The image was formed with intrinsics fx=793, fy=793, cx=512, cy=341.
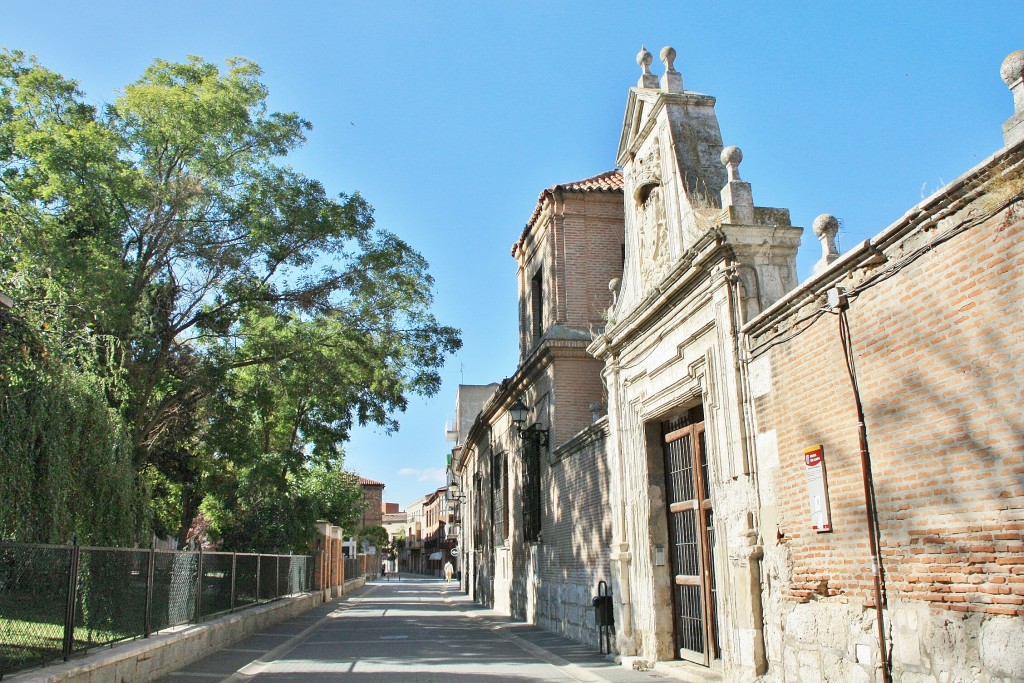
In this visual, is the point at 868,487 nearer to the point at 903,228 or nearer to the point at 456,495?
the point at 903,228

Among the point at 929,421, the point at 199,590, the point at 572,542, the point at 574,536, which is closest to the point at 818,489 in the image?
the point at 929,421

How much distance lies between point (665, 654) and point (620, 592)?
1.27 meters

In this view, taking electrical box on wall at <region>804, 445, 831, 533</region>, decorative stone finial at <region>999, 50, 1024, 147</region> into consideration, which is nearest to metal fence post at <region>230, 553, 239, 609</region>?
electrical box on wall at <region>804, 445, 831, 533</region>

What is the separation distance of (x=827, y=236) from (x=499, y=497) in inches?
698

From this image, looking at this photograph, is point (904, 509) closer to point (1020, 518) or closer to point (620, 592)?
point (1020, 518)

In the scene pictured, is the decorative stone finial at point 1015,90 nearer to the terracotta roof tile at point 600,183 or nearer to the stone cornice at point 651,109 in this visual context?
the stone cornice at point 651,109

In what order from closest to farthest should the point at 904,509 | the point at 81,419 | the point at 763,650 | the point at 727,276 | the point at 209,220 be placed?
the point at 904,509, the point at 763,650, the point at 727,276, the point at 81,419, the point at 209,220

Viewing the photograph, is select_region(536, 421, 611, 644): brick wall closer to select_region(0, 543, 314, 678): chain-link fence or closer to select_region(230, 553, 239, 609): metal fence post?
select_region(230, 553, 239, 609): metal fence post

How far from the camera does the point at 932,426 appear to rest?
527cm

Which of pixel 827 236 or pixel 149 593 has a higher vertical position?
pixel 827 236

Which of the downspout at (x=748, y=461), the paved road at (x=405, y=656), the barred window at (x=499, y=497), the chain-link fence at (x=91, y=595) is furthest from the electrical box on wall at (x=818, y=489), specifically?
the barred window at (x=499, y=497)

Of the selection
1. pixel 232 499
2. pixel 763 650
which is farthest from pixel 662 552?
pixel 232 499

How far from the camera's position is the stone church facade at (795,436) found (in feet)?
15.8

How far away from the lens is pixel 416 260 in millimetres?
19953
